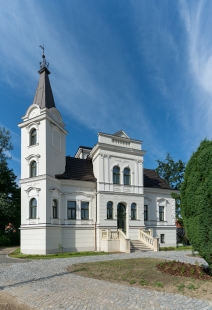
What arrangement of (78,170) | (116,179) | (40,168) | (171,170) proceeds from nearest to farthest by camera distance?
(40,168), (78,170), (116,179), (171,170)

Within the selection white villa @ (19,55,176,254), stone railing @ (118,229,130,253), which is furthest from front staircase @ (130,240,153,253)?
stone railing @ (118,229,130,253)

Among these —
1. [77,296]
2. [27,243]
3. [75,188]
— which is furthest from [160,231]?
[77,296]

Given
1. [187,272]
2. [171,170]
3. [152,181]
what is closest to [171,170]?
[171,170]

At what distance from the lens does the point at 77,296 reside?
7.60 metres

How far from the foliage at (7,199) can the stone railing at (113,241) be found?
38.8 ft

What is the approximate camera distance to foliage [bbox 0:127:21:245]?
95.8ft

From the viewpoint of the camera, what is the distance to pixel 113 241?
22406 mm

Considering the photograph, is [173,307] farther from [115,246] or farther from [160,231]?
[160,231]

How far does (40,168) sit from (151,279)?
1430cm

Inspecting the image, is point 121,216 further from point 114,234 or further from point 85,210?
point 85,210

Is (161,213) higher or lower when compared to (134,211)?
lower

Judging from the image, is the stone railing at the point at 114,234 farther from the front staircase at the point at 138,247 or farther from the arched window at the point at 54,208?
the arched window at the point at 54,208

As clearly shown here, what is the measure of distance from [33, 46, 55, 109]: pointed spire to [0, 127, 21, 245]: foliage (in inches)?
385

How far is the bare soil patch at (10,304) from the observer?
6711mm
